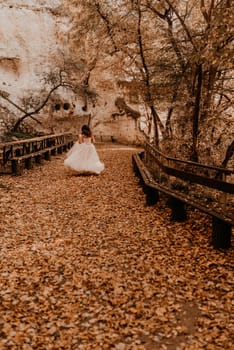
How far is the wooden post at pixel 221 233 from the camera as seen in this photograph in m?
6.37

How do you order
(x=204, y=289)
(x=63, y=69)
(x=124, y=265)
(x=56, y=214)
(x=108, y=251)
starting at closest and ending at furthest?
(x=204, y=289) < (x=124, y=265) < (x=108, y=251) < (x=56, y=214) < (x=63, y=69)

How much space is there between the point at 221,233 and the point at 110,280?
2243 mm

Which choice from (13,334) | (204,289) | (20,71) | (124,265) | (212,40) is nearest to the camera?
(13,334)

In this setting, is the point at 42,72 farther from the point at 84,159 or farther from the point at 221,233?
the point at 221,233

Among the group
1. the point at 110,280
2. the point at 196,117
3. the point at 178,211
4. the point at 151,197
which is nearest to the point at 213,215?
the point at 178,211

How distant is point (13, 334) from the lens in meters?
4.18

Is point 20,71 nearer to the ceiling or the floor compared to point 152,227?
nearer to the ceiling

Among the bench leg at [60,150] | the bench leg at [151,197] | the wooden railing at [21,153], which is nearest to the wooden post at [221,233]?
the bench leg at [151,197]

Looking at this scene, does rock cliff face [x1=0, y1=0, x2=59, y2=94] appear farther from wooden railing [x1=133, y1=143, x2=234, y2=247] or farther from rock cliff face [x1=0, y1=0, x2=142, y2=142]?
wooden railing [x1=133, y1=143, x2=234, y2=247]

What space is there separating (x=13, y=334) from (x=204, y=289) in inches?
104

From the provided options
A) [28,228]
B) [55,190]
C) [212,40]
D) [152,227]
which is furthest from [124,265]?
[55,190]

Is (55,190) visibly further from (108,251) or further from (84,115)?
(84,115)

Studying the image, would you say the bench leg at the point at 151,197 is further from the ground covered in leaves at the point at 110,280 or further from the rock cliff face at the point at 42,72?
the rock cliff face at the point at 42,72

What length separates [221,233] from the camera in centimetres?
644
